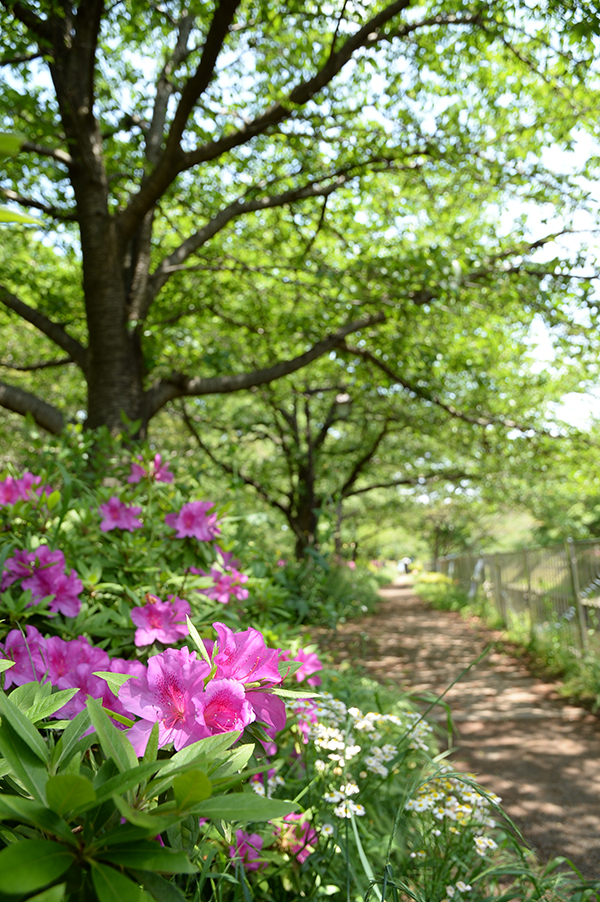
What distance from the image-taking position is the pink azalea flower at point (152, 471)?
8.10ft

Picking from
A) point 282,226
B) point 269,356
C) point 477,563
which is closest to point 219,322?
point 269,356

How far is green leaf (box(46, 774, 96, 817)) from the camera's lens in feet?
1.76

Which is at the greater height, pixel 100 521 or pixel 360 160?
pixel 360 160

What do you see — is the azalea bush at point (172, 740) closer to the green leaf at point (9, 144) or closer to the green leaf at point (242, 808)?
the green leaf at point (242, 808)

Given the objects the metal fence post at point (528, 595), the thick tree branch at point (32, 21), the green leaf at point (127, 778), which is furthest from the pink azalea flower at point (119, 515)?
the metal fence post at point (528, 595)

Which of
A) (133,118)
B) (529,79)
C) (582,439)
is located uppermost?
(133,118)

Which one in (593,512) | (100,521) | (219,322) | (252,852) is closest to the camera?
(252,852)

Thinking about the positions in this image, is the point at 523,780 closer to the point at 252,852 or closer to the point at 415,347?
the point at 252,852

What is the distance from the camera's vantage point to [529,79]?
17.2ft

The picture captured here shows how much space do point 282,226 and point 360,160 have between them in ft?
5.51

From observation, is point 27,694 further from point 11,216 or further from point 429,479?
point 429,479

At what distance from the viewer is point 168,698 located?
78 centimetres

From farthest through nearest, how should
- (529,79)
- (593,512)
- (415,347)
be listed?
1. (593,512)
2. (415,347)
3. (529,79)

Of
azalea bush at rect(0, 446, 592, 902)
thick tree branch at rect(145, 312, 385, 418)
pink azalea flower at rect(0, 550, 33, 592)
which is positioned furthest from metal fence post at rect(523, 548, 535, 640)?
pink azalea flower at rect(0, 550, 33, 592)
